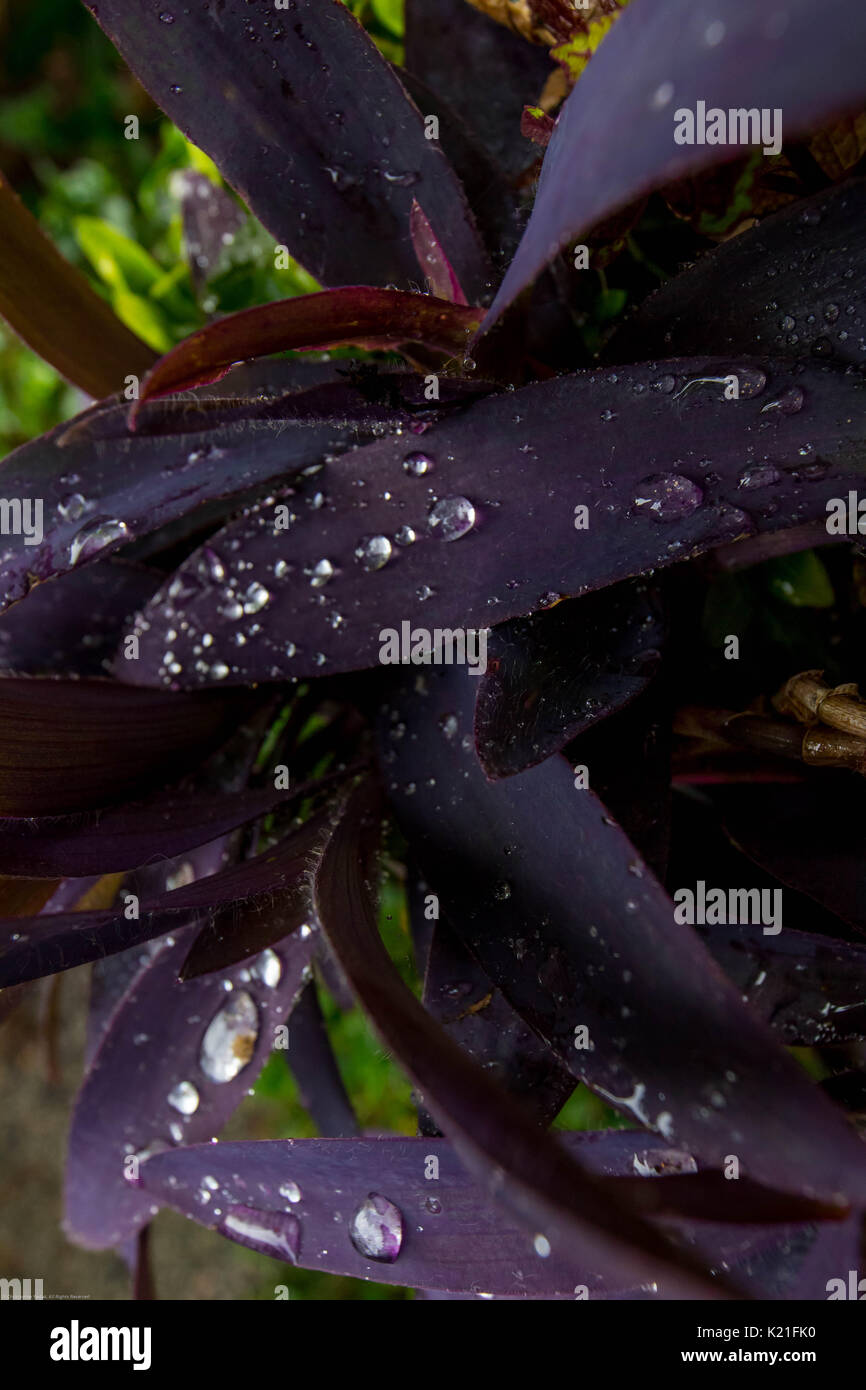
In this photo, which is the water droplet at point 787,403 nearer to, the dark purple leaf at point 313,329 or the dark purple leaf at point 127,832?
the dark purple leaf at point 313,329

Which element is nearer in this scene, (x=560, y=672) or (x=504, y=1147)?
(x=504, y=1147)

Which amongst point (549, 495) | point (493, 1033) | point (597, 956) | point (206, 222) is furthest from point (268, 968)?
point (206, 222)

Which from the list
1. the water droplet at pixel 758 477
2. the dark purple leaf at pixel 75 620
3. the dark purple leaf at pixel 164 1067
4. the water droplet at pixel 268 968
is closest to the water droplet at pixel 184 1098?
the dark purple leaf at pixel 164 1067

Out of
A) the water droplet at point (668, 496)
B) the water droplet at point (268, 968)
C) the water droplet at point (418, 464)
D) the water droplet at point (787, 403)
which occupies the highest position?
the water droplet at point (418, 464)

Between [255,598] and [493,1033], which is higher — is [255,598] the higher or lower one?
the higher one

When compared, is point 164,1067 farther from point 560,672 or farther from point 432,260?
point 432,260

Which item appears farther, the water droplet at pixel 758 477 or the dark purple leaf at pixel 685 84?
the water droplet at pixel 758 477
